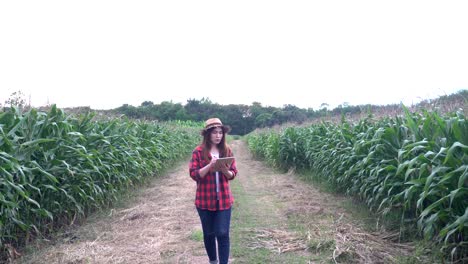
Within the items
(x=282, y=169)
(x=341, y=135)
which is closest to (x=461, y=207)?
(x=341, y=135)

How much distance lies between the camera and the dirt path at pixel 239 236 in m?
5.03

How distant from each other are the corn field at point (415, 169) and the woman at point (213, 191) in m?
2.24

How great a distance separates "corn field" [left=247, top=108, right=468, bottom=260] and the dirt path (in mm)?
626

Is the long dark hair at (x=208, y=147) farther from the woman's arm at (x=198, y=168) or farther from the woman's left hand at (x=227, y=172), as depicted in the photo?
the woman's left hand at (x=227, y=172)

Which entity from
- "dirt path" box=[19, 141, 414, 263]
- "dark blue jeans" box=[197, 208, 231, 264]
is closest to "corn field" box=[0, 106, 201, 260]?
"dirt path" box=[19, 141, 414, 263]

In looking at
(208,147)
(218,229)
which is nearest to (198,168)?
(208,147)

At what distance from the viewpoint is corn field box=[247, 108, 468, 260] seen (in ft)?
14.3

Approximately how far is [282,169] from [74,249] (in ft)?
35.9

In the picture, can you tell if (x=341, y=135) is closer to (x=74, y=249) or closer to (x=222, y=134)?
(x=222, y=134)

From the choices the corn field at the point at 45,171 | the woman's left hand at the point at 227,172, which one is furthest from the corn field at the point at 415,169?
the corn field at the point at 45,171

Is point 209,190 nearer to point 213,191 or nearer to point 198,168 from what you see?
point 213,191

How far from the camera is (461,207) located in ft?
14.7

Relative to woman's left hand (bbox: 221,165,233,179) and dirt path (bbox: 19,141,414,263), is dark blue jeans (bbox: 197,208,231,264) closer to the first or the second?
woman's left hand (bbox: 221,165,233,179)

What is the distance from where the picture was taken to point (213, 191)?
13.6 feet
